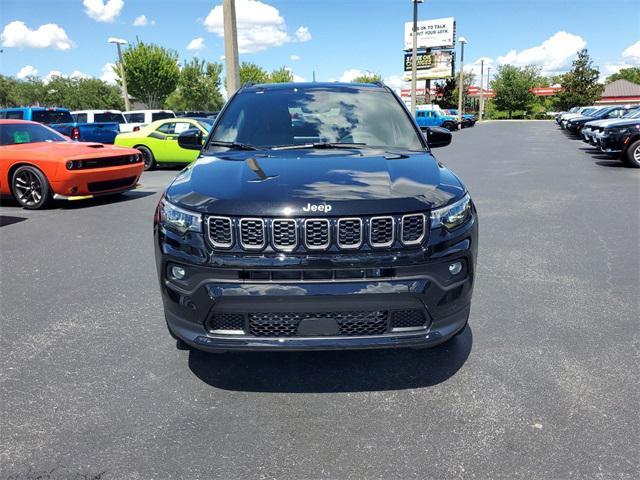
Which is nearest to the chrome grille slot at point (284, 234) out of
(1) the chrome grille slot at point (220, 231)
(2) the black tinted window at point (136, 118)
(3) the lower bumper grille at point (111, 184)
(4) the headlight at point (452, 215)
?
(1) the chrome grille slot at point (220, 231)

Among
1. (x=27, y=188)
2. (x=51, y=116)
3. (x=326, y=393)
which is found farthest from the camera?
(x=51, y=116)

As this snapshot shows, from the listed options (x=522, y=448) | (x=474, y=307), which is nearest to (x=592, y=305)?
(x=474, y=307)

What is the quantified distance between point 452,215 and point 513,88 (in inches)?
3562

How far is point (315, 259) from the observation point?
259 centimetres

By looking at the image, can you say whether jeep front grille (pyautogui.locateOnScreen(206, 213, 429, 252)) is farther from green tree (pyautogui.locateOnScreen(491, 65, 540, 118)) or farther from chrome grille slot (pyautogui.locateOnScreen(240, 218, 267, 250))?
green tree (pyautogui.locateOnScreen(491, 65, 540, 118))

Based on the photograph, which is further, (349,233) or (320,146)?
(320,146)

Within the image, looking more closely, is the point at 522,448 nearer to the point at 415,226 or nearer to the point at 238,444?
the point at 415,226

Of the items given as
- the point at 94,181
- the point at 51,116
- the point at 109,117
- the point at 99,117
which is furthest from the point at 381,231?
the point at 109,117

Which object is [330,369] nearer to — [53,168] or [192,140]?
[192,140]

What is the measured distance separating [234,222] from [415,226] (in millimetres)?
936

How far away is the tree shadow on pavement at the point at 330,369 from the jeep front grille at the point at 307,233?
94 cm

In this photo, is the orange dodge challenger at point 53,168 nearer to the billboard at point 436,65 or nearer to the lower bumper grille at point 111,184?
the lower bumper grille at point 111,184

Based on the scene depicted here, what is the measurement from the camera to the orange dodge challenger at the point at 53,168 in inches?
332

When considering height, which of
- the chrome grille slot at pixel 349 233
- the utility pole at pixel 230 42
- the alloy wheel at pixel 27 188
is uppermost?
the utility pole at pixel 230 42
